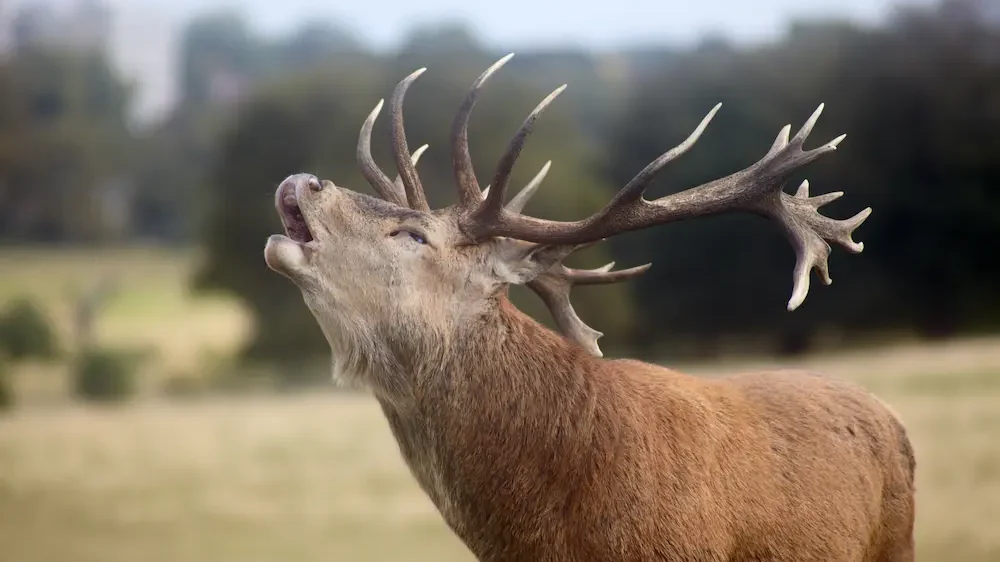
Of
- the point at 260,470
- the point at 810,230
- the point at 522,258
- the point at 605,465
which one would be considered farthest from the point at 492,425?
the point at 260,470

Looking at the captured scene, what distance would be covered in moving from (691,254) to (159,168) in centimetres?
1179

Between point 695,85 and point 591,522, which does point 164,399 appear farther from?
point 591,522

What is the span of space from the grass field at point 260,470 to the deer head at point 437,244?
692 centimetres

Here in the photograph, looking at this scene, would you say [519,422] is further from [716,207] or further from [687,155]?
[687,155]

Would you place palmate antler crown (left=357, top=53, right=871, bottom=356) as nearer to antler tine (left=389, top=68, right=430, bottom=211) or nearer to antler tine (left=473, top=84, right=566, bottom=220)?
antler tine (left=473, top=84, right=566, bottom=220)

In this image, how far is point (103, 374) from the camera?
1956 cm

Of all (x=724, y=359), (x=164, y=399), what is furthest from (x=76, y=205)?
(x=724, y=359)

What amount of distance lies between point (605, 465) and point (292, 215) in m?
1.54

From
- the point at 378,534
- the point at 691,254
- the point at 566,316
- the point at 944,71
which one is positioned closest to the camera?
the point at 566,316

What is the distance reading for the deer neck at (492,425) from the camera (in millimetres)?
3535

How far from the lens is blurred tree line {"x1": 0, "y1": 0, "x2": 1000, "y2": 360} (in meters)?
17.4

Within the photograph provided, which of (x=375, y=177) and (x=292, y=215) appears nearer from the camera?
(x=292, y=215)

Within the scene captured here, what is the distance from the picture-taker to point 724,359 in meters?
20.0

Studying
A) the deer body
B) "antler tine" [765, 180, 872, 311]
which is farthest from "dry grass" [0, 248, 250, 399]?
"antler tine" [765, 180, 872, 311]
